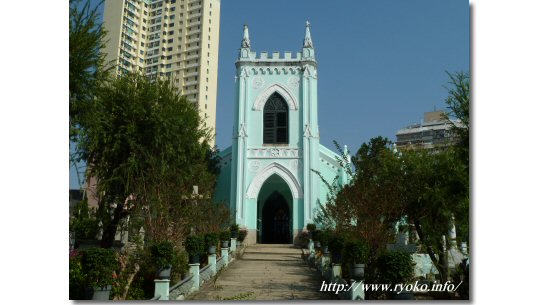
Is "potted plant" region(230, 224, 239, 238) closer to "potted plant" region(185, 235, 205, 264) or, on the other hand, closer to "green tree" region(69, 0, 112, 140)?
"potted plant" region(185, 235, 205, 264)

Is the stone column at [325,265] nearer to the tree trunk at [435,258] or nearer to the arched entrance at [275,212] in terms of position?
the tree trunk at [435,258]

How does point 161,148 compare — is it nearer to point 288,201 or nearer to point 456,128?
point 456,128

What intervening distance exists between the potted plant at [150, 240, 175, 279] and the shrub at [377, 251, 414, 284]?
310cm

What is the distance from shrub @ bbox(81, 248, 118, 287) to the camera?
6.08 meters

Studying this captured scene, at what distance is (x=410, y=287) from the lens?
6.53m

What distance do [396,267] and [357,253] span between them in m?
0.86

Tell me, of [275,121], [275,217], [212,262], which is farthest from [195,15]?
[212,262]

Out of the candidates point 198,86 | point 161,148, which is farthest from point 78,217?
point 198,86

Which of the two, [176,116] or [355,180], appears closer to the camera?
[355,180]

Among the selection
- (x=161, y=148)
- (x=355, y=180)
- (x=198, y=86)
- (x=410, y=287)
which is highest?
(x=198, y=86)

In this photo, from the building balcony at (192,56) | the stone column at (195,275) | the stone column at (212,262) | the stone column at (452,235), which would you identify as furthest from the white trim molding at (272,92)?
the building balcony at (192,56)

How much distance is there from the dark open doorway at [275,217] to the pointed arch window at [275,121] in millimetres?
3478
